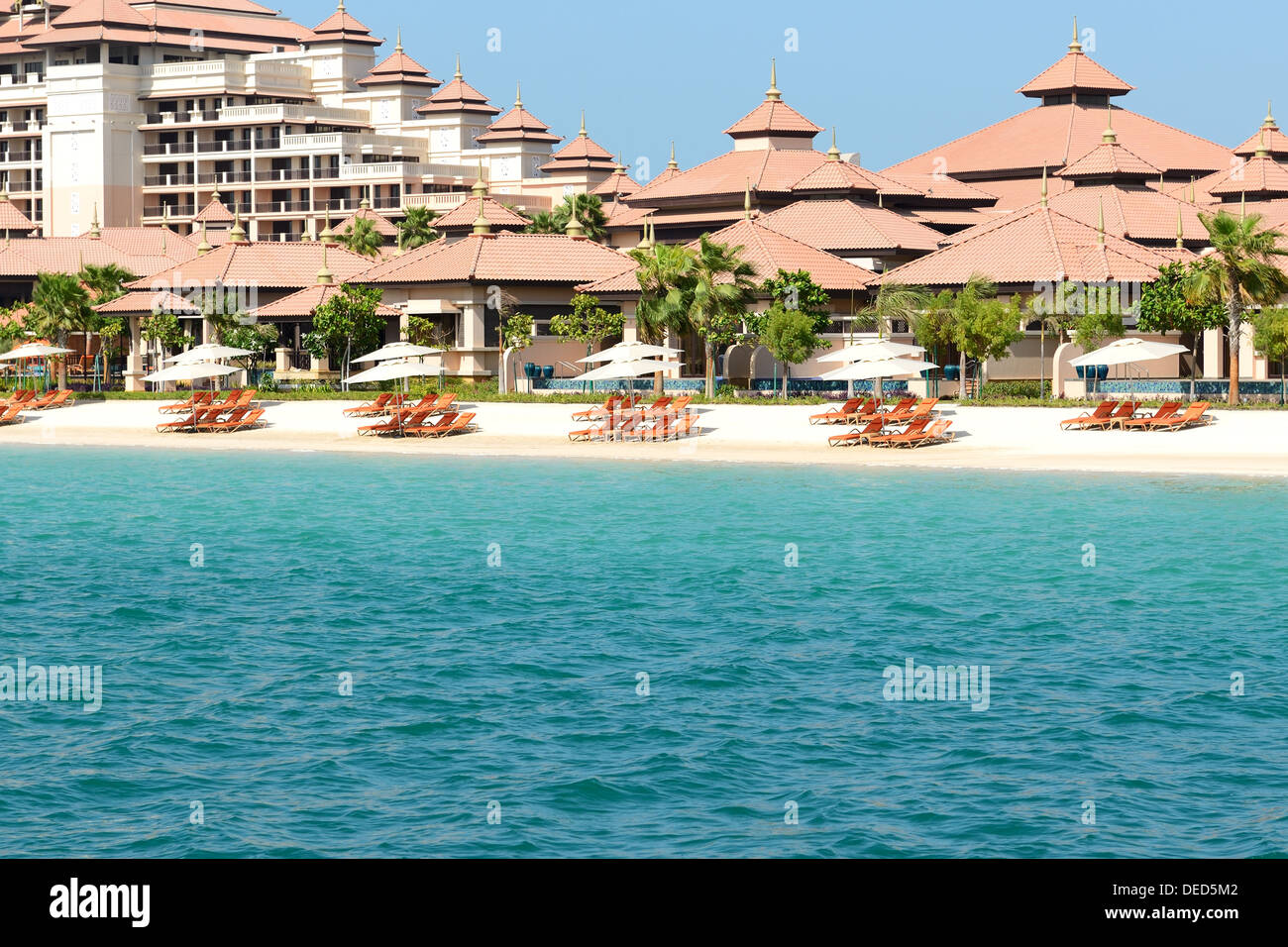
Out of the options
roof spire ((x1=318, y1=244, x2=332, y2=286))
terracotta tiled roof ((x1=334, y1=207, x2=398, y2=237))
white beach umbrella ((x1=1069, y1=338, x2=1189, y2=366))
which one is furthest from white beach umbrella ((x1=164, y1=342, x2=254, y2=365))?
terracotta tiled roof ((x1=334, y1=207, x2=398, y2=237))

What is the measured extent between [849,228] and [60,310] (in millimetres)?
28234

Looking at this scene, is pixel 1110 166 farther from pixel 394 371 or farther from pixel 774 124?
pixel 394 371

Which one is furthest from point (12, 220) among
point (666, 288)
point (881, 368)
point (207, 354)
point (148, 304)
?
point (881, 368)

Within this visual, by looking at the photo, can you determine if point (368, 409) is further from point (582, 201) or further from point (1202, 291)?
point (582, 201)

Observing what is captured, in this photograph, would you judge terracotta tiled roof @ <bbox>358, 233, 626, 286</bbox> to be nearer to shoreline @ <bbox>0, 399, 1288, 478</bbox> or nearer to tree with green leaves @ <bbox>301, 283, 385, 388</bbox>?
tree with green leaves @ <bbox>301, 283, 385, 388</bbox>

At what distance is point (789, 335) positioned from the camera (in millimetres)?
47969

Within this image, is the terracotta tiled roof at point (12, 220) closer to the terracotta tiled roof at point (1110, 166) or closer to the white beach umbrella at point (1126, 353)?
the terracotta tiled roof at point (1110, 166)

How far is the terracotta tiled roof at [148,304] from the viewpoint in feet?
197

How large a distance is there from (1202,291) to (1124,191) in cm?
1930

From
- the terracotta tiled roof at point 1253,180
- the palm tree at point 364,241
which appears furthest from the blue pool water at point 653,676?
the palm tree at point 364,241

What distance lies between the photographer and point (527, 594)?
2348 centimetres

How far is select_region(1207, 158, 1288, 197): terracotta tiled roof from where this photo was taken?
65125 mm

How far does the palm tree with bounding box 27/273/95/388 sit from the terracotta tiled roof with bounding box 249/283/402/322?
5911 millimetres

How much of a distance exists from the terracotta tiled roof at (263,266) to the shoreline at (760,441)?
915 cm
